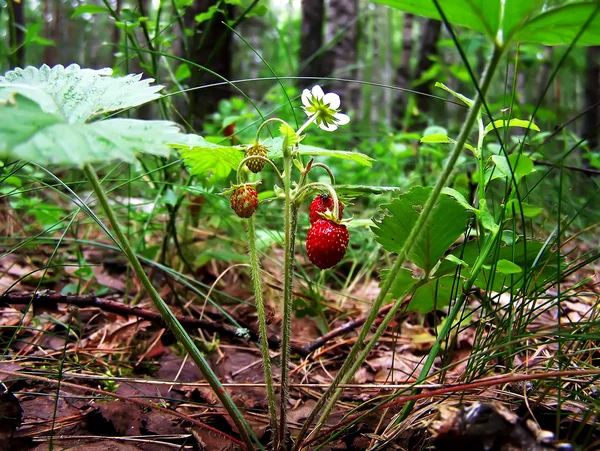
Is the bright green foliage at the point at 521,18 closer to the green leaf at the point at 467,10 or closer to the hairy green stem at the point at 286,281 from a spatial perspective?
the green leaf at the point at 467,10

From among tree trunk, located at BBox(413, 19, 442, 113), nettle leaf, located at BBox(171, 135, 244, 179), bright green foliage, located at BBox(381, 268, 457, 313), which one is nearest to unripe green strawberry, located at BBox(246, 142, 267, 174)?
nettle leaf, located at BBox(171, 135, 244, 179)

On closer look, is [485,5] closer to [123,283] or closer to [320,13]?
[123,283]

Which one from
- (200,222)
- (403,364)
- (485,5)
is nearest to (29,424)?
(403,364)

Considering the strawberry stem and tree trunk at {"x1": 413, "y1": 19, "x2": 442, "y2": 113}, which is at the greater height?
tree trunk at {"x1": 413, "y1": 19, "x2": 442, "y2": 113}

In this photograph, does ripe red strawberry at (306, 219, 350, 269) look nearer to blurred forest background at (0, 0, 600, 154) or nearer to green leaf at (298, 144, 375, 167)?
green leaf at (298, 144, 375, 167)

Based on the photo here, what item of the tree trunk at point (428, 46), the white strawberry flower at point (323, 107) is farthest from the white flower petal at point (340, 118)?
the tree trunk at point (428, 46)

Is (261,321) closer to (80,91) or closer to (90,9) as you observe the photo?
(80,91)
